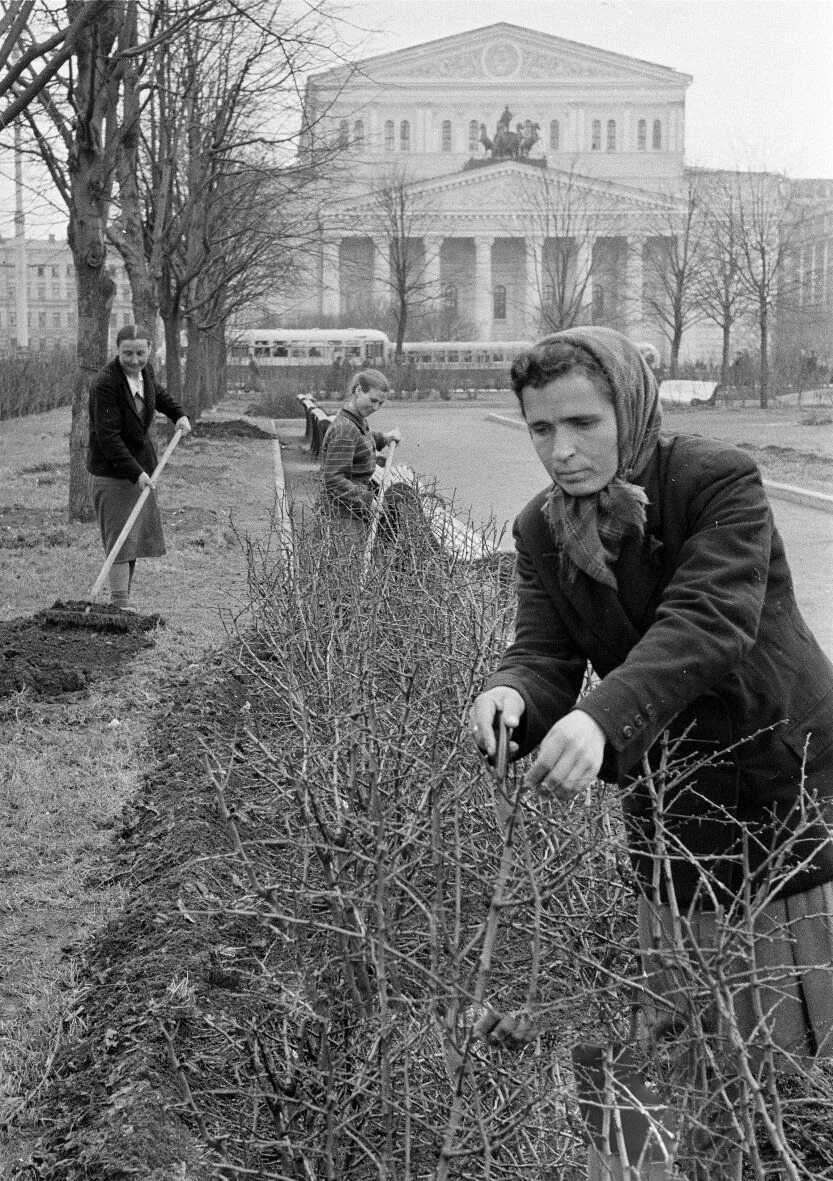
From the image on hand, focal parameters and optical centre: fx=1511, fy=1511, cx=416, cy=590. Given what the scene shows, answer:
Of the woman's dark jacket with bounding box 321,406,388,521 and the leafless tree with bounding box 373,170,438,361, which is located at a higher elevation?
the leafless tree with bounding box 373,170,438,361

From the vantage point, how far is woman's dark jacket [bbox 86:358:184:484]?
26.5 ft

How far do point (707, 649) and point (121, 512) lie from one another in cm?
680

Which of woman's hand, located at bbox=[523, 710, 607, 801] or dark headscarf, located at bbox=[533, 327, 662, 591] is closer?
woman's hand, located at bbox=[523, 710, 607, 801]

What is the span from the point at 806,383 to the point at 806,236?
4.16 m

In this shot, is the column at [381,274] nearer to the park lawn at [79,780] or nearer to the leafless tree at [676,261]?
the leafless tree at [676,261]

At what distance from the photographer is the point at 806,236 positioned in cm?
4181

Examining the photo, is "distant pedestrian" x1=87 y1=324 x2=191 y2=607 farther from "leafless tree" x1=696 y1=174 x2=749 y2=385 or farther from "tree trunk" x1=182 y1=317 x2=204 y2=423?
"leafless tree" x1=696 y1=174 x2=749 y2=385

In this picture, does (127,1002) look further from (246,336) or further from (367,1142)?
(246,336)

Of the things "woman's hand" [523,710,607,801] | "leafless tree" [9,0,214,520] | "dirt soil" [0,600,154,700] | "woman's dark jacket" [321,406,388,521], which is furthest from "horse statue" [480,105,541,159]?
"woman's hand" [523,710,607,801]

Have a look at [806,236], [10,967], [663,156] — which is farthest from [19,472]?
[663,156]

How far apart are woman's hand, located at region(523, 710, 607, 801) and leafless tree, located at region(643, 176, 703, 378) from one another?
135 ft

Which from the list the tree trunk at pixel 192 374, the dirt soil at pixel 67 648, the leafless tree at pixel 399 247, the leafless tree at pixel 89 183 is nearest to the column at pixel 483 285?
the leafless tree at pixel 399 247

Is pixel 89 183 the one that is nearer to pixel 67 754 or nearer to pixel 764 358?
pixel 67 754

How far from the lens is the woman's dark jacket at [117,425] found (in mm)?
8078
